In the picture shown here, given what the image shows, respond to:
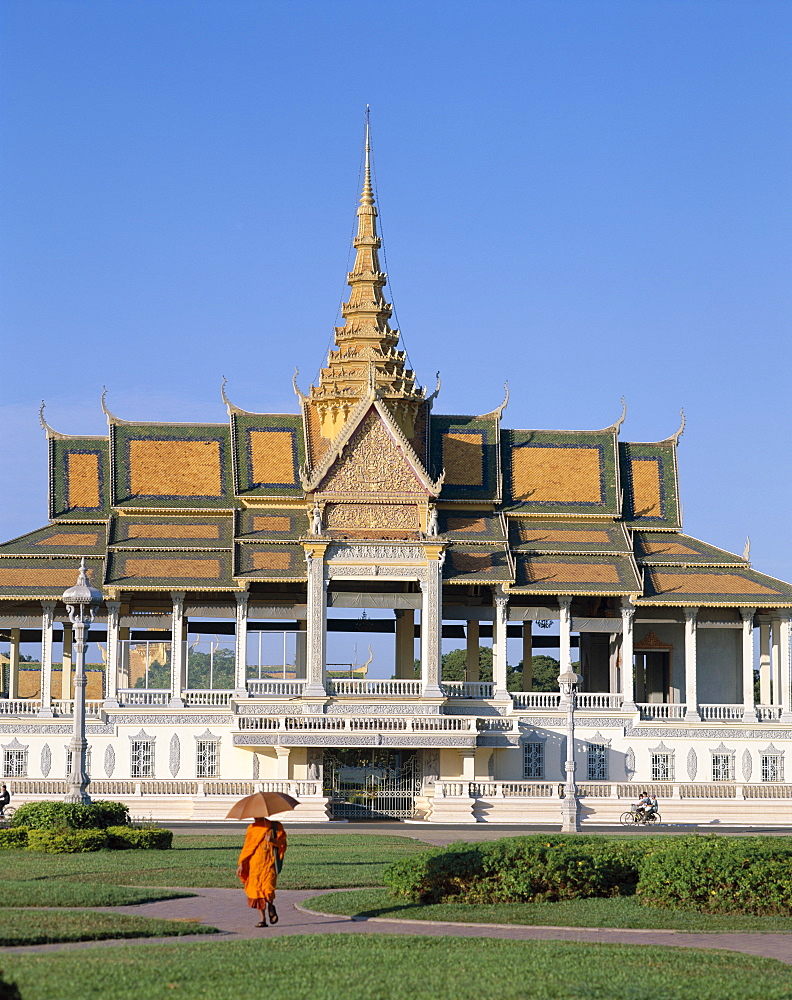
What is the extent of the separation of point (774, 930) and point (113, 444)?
40.0m

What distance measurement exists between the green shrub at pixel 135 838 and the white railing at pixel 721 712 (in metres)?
26.4

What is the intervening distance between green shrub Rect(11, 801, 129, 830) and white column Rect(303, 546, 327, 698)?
17.2m

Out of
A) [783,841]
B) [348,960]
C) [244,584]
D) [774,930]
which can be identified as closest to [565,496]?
[244,584]

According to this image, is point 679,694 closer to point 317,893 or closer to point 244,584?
point 244,584

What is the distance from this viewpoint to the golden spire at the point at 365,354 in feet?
189

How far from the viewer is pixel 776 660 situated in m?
57.1

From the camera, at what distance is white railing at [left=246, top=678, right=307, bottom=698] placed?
2012 inches

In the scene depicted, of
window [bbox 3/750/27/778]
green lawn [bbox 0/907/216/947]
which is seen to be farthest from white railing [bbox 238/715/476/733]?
green lawn [bbox 0/907/216/947]

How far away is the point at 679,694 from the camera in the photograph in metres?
56.7

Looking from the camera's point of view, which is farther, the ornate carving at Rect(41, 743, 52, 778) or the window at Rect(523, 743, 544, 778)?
the window at Rect(523, 743, 544, 778)

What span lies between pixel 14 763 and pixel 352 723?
449 inches

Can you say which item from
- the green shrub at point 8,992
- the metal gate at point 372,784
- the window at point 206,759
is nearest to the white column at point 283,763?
the metal gate at point 372,784

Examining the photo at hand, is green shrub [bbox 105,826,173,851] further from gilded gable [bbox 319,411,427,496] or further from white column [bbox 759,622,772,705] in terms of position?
white column [bbox 759,622,772,705]

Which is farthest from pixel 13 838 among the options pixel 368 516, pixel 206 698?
pixel 368 516
